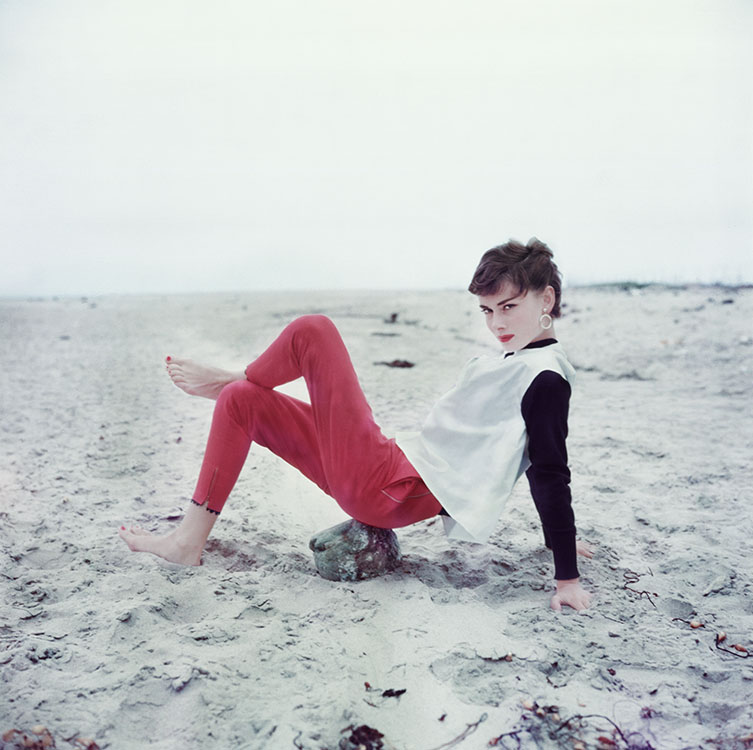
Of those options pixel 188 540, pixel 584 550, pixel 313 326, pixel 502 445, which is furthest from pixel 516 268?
pixel 188 540

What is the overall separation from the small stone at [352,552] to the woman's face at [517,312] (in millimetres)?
722

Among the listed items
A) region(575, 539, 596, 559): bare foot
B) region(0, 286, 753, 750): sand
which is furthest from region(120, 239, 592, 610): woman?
region(575, 539, 596, 559): bare foot

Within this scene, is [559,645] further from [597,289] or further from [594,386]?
[597,289]

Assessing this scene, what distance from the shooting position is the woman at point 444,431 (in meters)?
1.65

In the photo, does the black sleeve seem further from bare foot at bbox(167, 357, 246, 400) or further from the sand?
bare foot at bbox(167, 357, 246, 400)

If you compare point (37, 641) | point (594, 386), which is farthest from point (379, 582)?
point (594, 386)

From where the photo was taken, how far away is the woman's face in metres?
1.69

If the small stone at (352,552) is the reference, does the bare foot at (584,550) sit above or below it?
below

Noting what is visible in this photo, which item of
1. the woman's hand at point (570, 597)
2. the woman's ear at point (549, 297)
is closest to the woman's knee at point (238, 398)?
the woman's ear at point (549, 297)

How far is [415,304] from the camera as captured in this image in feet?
42.3

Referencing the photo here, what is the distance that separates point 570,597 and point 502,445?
473 millimetres

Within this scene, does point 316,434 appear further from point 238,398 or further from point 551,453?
point 551,453

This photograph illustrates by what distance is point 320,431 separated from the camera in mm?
1822

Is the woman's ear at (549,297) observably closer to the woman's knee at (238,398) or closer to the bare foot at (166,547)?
the woman's knee at (238,398)
